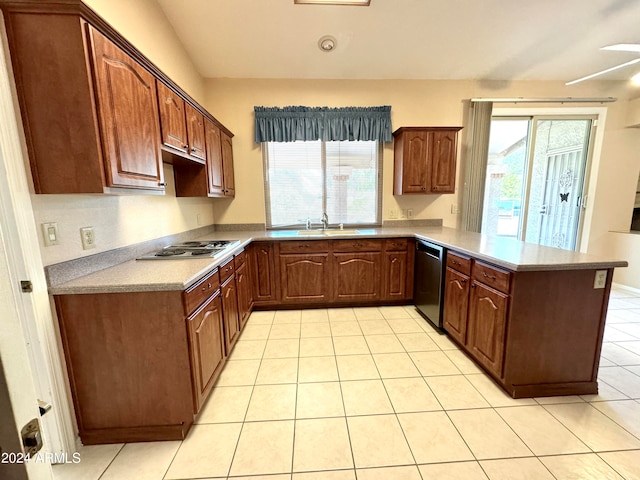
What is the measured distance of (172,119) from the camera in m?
1.88

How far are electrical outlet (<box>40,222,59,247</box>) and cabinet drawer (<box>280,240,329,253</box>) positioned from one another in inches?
74.1

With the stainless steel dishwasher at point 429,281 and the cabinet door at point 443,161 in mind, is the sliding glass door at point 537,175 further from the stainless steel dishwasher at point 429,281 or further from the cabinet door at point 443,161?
the stainless steel dishwasher at point 429,281

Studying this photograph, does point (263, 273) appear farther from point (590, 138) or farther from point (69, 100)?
point (590, 138)

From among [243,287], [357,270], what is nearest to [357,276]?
[357,270]

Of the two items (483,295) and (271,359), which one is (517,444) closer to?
(483,295)

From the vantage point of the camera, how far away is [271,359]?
221cm

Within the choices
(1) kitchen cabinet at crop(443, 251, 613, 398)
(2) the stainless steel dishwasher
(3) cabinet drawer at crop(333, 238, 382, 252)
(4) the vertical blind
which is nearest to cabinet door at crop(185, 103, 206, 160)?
(3) cabinet drawer at crop(333, 238, 382, 252)

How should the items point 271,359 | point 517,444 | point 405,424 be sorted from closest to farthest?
point 517,444 → point 405,424 → point 271,359

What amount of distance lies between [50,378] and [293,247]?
2.07 metres

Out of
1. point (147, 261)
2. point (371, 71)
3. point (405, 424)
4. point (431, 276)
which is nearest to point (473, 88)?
point (371, 71)

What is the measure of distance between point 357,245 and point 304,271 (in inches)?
26.6

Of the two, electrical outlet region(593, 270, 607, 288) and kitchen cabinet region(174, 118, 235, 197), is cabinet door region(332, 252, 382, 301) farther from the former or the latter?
electrical outlet region(593, 270, 607, 288)

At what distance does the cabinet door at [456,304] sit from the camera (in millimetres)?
2180

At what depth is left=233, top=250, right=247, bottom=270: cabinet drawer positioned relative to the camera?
2418 mm
